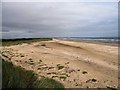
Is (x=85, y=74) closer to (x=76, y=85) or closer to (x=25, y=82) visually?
(x=76, y=85)

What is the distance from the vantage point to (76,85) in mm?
9188

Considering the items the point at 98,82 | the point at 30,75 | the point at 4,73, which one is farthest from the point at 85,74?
the point at 4,73

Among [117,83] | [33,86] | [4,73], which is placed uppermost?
[4,73]

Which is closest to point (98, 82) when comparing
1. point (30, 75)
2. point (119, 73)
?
point (119, 73)

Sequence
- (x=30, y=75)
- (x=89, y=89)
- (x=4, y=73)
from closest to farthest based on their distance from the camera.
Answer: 1. (x=4, y=73)
2. (x=30, y=75)
3. (x=89, y=89)

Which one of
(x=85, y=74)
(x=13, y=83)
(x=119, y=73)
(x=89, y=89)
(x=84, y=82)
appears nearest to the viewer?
(x=13, y=83)

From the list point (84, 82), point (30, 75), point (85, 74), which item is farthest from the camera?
point (85, 74)

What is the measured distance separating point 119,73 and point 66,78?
4165 mm

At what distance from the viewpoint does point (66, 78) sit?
10.3 metres

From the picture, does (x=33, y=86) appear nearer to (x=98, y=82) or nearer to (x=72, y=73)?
(x=98, y=82)

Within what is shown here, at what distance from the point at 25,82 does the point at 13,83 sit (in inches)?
21.4

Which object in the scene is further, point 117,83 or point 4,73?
point 117,83

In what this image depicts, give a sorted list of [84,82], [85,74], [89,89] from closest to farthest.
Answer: [89,89] < [84,82] < [85,74]

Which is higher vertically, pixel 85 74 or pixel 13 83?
pixel 13 83
